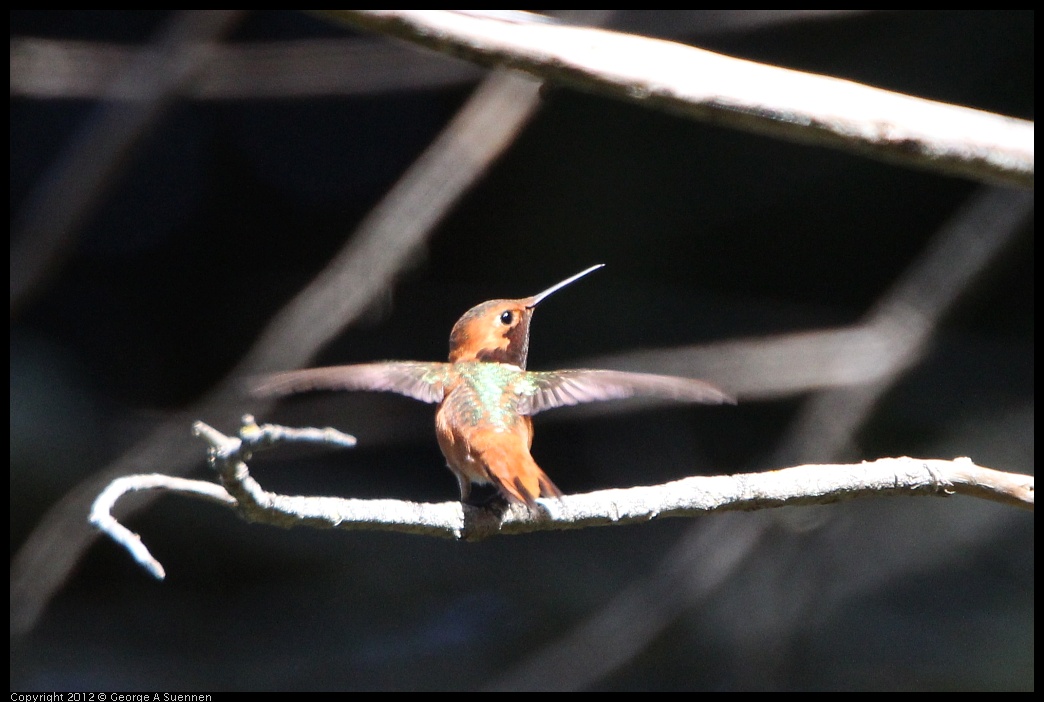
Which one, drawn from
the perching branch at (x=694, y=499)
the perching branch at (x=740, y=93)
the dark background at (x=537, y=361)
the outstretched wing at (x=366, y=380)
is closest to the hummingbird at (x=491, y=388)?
the outstretched wing at (x=366, y=380)

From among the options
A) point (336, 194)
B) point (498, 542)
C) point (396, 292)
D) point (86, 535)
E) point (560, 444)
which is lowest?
point (86, 535)

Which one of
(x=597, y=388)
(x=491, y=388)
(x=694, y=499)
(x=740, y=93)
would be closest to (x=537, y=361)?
(x=491, y=388)

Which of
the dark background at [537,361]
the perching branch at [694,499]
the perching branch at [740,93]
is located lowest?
the perching branch at [694,499]

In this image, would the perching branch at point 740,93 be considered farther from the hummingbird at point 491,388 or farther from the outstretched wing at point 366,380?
the outstretched wing at point 366,380

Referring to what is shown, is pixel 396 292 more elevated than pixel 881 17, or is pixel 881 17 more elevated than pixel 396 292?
pixel 881 17

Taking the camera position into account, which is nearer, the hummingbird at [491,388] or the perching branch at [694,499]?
the perching branch at [694,499]

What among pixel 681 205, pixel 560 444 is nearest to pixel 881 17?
pixel 681 205

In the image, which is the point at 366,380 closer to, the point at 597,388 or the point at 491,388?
the point at 491,388

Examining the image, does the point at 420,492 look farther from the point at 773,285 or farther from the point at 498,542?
the point at 773,285

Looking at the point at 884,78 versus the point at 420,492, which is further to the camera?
the point at 420,492
